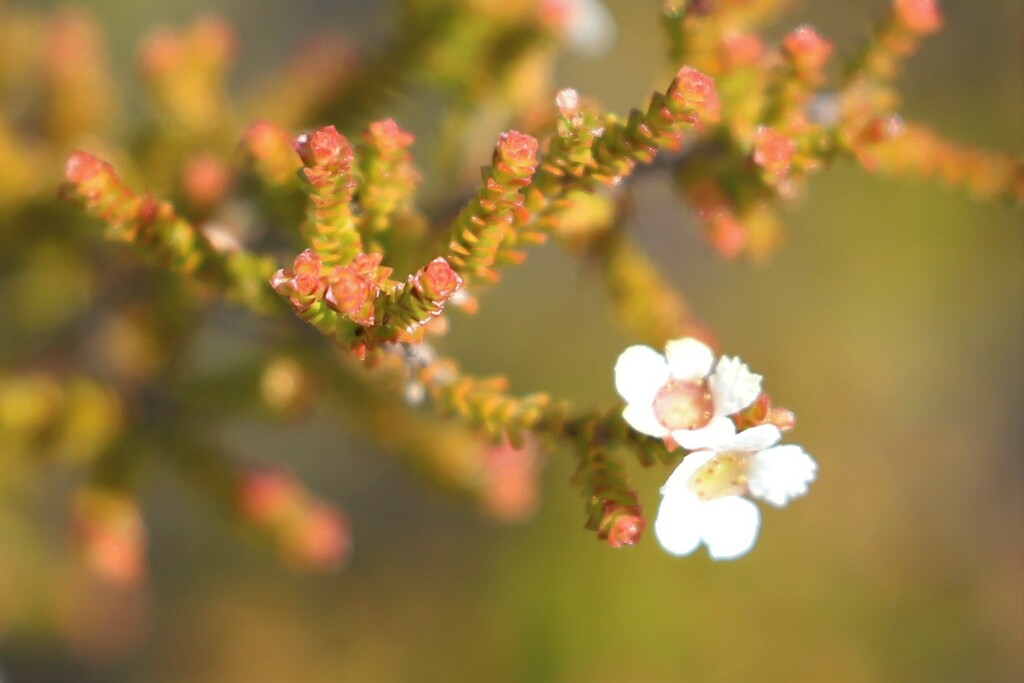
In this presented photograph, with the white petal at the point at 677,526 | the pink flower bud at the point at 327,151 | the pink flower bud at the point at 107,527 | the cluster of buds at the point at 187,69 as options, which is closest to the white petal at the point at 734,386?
the white petal at the point at 677,526

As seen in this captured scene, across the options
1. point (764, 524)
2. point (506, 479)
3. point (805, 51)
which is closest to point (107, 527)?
point (506, 479)

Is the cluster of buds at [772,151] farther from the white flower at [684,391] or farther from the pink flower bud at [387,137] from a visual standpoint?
the pink flower bud at [387,137]

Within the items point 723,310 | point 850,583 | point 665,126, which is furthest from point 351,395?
point 723,310

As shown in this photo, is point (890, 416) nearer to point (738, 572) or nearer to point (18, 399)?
point (738, 572)

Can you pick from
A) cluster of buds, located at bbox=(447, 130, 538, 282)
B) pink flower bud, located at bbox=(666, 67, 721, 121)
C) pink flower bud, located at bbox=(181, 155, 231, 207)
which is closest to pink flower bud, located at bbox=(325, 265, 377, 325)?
cluster of buds, located at bbox=(447, 130, 538, 282)

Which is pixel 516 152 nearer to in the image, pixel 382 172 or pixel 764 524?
pixel 382 172

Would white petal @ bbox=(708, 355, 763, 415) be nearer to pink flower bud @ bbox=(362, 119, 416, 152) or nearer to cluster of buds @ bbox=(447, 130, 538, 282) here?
cluster of buds @ bbox=(447, 130, 538, 282)
